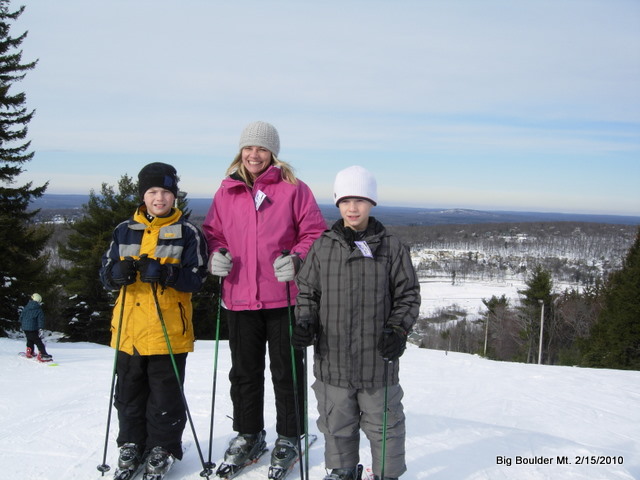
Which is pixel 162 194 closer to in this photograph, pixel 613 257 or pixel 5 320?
pixel 5 320

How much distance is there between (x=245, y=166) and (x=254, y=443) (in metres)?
1.75

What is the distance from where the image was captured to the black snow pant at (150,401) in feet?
8.52

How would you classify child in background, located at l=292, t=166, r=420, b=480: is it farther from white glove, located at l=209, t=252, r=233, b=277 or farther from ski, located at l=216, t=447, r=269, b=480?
ski, located at l=216, t=447, r=269, b=480

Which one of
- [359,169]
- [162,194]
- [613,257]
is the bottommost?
[613,257]

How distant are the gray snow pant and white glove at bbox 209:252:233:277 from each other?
0.85m

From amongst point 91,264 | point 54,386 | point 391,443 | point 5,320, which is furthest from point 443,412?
point 91,264

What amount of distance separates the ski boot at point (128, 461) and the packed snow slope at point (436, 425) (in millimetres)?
236

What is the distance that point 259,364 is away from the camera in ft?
9.12

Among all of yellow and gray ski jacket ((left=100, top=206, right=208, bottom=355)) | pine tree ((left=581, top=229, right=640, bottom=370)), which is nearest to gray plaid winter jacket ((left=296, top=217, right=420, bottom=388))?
yellow and gray ski jacket ((left=100, top=206, right=208, bottom=355))

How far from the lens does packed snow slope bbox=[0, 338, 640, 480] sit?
2.99m

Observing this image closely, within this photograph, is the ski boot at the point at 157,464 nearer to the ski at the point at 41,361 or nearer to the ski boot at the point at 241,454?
the ski boot at the point at 241,454

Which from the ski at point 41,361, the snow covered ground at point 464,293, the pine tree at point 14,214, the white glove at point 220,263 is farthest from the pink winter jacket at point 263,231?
the snow covered ground at point 464,293

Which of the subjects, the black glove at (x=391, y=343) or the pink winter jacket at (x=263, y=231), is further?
the pink winter jacket at (x=263, y=231)

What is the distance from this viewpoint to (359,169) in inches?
96.9
